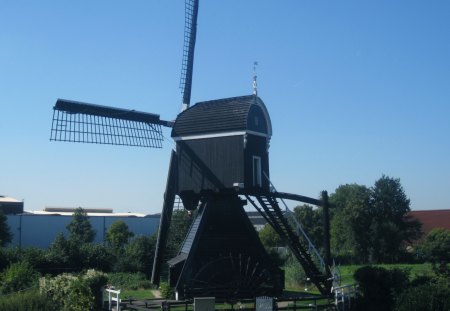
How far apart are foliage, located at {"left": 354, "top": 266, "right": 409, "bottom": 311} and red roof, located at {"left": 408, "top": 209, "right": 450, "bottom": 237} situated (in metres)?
55.9

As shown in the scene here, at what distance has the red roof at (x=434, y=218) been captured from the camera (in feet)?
239

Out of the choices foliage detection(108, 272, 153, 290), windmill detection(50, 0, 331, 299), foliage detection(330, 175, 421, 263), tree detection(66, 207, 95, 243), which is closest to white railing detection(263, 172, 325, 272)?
windmill detection(50, 0, 331, 299)

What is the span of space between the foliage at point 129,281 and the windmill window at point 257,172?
11.3m

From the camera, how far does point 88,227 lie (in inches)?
2249

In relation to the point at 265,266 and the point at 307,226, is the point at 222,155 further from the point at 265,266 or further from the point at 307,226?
the point at 307,226

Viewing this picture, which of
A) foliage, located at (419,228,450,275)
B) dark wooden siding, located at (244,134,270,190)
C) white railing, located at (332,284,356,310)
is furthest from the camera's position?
foliage, located at (419,228,450,275)

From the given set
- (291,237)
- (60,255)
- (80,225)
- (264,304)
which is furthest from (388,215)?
(264,304)

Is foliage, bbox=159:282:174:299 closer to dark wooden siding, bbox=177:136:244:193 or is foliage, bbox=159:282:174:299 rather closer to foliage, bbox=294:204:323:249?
dark wooden siding, bbox=177:136:244:193

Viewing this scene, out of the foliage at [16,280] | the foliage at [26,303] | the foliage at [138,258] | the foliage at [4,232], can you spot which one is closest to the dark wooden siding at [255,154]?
the foliage at [16,280]

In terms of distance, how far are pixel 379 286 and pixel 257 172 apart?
584 centimetres

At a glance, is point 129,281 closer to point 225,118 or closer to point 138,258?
point 138,258

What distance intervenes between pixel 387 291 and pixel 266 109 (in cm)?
782

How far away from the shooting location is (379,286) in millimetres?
19188

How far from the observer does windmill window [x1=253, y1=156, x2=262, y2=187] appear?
70.2ft
